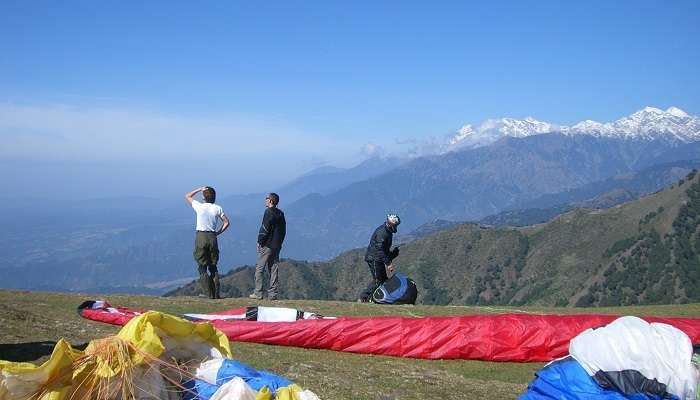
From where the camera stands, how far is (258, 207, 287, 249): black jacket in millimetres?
19266

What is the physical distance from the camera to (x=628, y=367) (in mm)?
7453

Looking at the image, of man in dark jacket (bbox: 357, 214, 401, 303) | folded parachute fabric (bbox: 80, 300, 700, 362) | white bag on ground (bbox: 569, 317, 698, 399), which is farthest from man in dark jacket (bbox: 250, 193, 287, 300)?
white bag on ground (bbox: 569, 317, 698, 399)

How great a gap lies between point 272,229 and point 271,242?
1.44ft

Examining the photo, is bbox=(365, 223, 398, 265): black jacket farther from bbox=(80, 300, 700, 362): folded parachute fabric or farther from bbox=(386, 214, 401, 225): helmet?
bbox=(80, 300, 700, 362): folded parachute fabric

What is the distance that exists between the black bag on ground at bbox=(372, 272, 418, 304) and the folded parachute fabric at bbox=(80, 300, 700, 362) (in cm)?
632

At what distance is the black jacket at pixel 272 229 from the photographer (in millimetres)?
19266

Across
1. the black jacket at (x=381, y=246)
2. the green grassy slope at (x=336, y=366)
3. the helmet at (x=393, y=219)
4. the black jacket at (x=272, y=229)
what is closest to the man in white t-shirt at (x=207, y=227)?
the black jacket at (x=272, y=229)

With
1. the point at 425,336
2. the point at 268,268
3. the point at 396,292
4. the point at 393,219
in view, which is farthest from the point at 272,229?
the point at 425,336

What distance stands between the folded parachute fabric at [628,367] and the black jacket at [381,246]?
12439 millimetres

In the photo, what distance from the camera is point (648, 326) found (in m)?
7.96

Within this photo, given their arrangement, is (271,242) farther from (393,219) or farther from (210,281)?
(393,219)

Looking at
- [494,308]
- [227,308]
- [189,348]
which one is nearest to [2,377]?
[189,348]

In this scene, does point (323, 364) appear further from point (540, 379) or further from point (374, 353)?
point (540, 379)

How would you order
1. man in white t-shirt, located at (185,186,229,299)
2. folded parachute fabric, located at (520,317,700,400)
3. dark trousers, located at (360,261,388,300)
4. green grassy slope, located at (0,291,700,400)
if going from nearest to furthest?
1. folded parachute fabric, located at (520,317,700,400)
2. green grassy slope, located at (0,291,700,400)
3. man in white t-shirt, located at (185,186,229,299)
4. dark trousers, located at (360,261,388,300)
